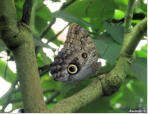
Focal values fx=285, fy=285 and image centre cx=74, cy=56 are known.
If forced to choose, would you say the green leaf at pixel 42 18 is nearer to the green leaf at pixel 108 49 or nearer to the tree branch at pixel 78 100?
the green leaf at pixel 108 49

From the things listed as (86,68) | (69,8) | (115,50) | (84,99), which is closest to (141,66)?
(115,50)

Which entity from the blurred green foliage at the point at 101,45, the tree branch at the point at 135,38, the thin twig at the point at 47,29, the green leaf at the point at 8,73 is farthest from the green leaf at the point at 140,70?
the green leaf at the point at 8,73

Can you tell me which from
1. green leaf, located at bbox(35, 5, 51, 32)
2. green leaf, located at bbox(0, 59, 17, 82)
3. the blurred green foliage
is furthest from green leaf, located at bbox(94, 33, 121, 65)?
green leaf, located at bbox(0, 59, 17, 82)

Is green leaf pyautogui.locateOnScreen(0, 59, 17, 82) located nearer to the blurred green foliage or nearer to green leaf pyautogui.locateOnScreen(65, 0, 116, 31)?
the blurred green foliage

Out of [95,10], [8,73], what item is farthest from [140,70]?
[8,73]

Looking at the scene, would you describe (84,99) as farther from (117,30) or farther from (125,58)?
(117,30)

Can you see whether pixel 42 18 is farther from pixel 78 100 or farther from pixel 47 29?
pixel 78 100

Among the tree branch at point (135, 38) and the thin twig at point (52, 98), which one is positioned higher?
the tree branch at point (135, 38)
